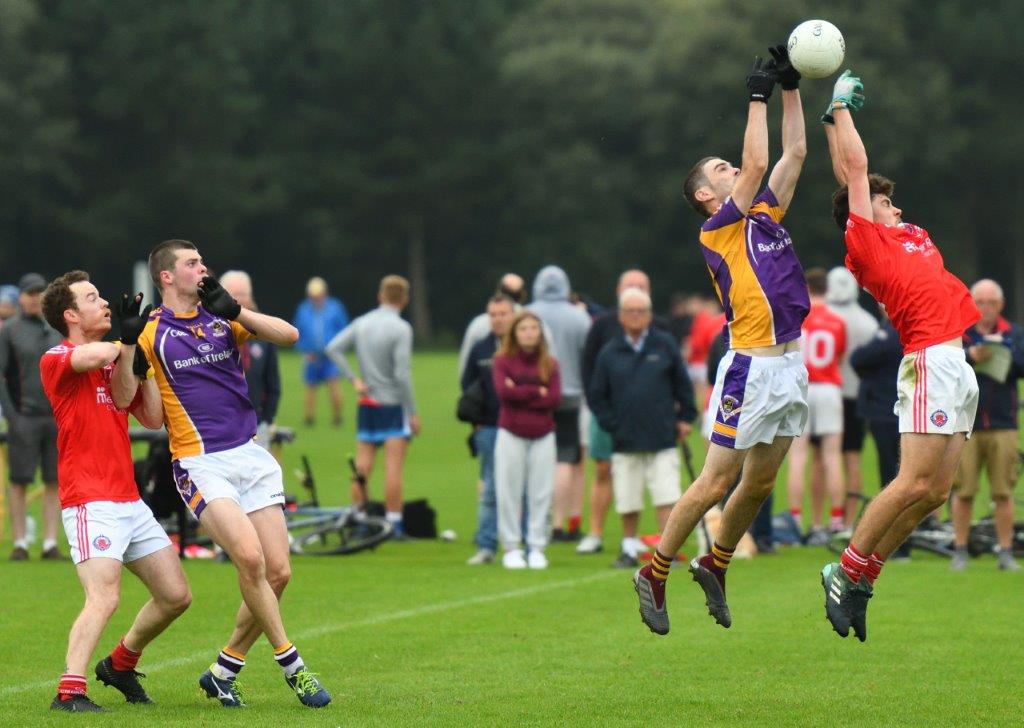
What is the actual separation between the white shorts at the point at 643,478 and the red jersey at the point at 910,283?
5980mm

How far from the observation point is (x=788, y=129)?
8.32 m

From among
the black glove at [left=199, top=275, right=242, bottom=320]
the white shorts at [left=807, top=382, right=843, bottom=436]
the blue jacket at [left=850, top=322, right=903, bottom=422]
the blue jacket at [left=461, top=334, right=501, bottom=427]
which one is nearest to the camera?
the black glove at [left=199, top=275, right=242, bottom=320]

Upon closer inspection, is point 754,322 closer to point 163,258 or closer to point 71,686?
point 163,258

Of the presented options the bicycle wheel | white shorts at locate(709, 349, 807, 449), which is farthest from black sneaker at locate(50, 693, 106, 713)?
the bicycle wheel

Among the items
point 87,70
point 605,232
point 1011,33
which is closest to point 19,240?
point 87,70

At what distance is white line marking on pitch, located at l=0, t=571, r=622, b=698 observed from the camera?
359 inches

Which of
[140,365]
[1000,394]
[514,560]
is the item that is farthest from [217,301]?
[1000,394]

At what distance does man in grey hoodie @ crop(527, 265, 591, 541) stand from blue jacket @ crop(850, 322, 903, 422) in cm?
259

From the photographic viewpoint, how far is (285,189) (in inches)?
2457

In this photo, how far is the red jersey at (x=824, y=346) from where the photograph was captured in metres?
15.9

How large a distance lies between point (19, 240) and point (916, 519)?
5360 centimetres

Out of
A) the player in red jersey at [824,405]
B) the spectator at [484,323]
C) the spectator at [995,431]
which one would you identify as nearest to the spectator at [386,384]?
the spectator at [484,323]

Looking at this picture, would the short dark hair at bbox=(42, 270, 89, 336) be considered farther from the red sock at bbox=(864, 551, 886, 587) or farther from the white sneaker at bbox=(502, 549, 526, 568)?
the white sneaker at bbox=(502, 549, 526, 568)

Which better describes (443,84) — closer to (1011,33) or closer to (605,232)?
(605,232)
